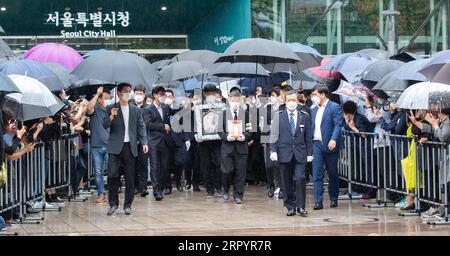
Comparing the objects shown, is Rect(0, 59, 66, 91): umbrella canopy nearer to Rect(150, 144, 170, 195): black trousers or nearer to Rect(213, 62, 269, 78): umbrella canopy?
Rect(150, 144, 170, 195): black trousers

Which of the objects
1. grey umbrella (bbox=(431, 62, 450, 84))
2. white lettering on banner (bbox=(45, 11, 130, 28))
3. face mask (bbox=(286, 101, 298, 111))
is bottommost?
face mask (bbox=(286, 101, 298, 111))

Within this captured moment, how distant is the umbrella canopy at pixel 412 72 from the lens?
1599 centimetres

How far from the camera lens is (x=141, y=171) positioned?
19.1 metres

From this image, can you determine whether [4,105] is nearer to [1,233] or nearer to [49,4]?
[1,233]

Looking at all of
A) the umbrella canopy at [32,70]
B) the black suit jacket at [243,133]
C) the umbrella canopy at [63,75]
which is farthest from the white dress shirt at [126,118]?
the black suit jacket at [243,133]

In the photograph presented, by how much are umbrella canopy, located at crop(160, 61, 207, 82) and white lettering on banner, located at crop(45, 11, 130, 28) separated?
15.9 metres

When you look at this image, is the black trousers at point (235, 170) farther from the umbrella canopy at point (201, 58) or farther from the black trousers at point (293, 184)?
the umbrella canopy at point (201, 58)

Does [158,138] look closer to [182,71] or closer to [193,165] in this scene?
[193,165]

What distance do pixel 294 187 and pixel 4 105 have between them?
186 inches

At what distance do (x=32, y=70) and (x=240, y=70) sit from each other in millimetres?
5515

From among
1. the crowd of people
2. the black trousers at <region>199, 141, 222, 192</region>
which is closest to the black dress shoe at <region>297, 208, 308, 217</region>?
the crowd of people

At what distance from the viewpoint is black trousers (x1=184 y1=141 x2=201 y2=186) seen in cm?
2041

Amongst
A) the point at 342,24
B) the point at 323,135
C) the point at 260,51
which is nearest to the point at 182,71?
the point at 260,51

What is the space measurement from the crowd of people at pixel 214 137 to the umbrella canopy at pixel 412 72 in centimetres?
59
